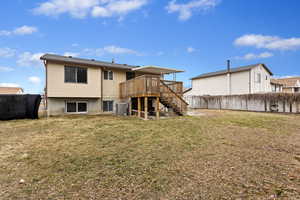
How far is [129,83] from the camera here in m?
11.8

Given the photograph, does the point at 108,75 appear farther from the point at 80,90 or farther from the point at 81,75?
the point at 80,90

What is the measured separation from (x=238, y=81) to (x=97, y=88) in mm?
19185

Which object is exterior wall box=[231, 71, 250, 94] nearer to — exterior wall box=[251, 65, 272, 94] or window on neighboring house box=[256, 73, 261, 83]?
exterior wall box=[251, 65, 272, 94]

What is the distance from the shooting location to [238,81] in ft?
70.4

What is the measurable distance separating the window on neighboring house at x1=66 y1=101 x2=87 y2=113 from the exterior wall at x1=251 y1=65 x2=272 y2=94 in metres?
20.9

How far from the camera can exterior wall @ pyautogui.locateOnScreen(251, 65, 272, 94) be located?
20.7 meters

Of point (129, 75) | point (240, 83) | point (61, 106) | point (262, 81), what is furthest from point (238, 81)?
point (61, 106)

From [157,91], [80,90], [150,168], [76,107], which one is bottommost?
[150,168]

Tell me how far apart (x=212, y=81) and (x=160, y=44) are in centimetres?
1041

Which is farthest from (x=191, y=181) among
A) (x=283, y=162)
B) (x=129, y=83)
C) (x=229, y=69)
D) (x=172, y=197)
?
(x=229, y=69)

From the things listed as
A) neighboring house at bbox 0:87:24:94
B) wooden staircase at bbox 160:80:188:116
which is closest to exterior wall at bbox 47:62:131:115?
wooden staircase at bbox 160:80:188:116

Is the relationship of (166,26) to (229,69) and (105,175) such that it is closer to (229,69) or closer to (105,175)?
(229,69)

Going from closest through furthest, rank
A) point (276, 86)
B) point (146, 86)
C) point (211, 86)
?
point (146, 86), point (211, 86), point (276, 86)

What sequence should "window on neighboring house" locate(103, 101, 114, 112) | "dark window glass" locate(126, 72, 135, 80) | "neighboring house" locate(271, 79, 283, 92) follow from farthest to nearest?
1. "neighboring house" locate(271, 79, 283, 92)
2. "dark window glass" locate(126, 72, 135, 80)
3. "window on neighboring house" locate(103, 101, 114, 112)
